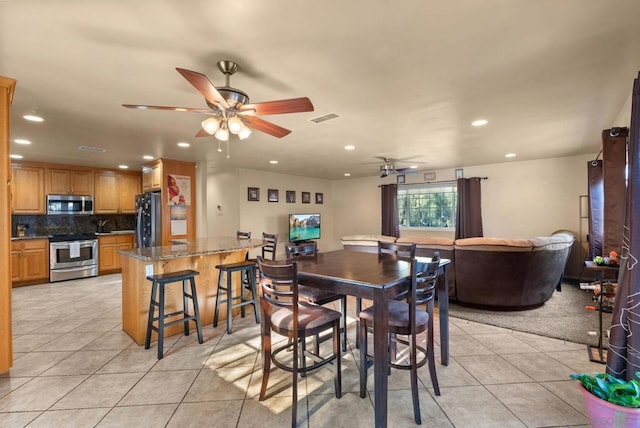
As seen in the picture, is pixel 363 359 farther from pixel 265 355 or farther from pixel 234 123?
pixel 234 123

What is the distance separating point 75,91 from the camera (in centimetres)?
238

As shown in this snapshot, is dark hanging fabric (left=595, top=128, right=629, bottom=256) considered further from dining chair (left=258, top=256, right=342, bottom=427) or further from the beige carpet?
dining chair (left=258, top=256, right=342, bottom=427)

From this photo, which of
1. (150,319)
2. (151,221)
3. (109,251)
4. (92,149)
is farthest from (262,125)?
(109,251)

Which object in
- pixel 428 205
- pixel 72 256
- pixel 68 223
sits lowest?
pixel 72 256

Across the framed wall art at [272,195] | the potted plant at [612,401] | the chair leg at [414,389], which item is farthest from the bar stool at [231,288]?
the framed wall art at [272,195]

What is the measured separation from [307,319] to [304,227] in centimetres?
571

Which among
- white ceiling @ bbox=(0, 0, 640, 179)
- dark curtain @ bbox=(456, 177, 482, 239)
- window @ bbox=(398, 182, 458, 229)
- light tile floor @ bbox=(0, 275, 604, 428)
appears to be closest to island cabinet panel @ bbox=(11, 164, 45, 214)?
white ceiling @ bbox=(0, 0, 640, 179)

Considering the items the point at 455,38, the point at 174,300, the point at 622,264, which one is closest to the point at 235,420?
the point at 174,300

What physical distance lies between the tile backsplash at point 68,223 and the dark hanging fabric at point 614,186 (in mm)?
8468

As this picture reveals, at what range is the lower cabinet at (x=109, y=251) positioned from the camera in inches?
242

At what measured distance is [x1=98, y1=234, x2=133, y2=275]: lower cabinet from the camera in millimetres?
6148

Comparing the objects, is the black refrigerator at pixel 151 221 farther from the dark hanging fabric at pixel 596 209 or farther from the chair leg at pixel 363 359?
the dark hanging fabric at pixel 596 209

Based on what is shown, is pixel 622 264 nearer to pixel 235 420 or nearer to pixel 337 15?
pixel 337 15

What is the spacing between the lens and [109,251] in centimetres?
626
